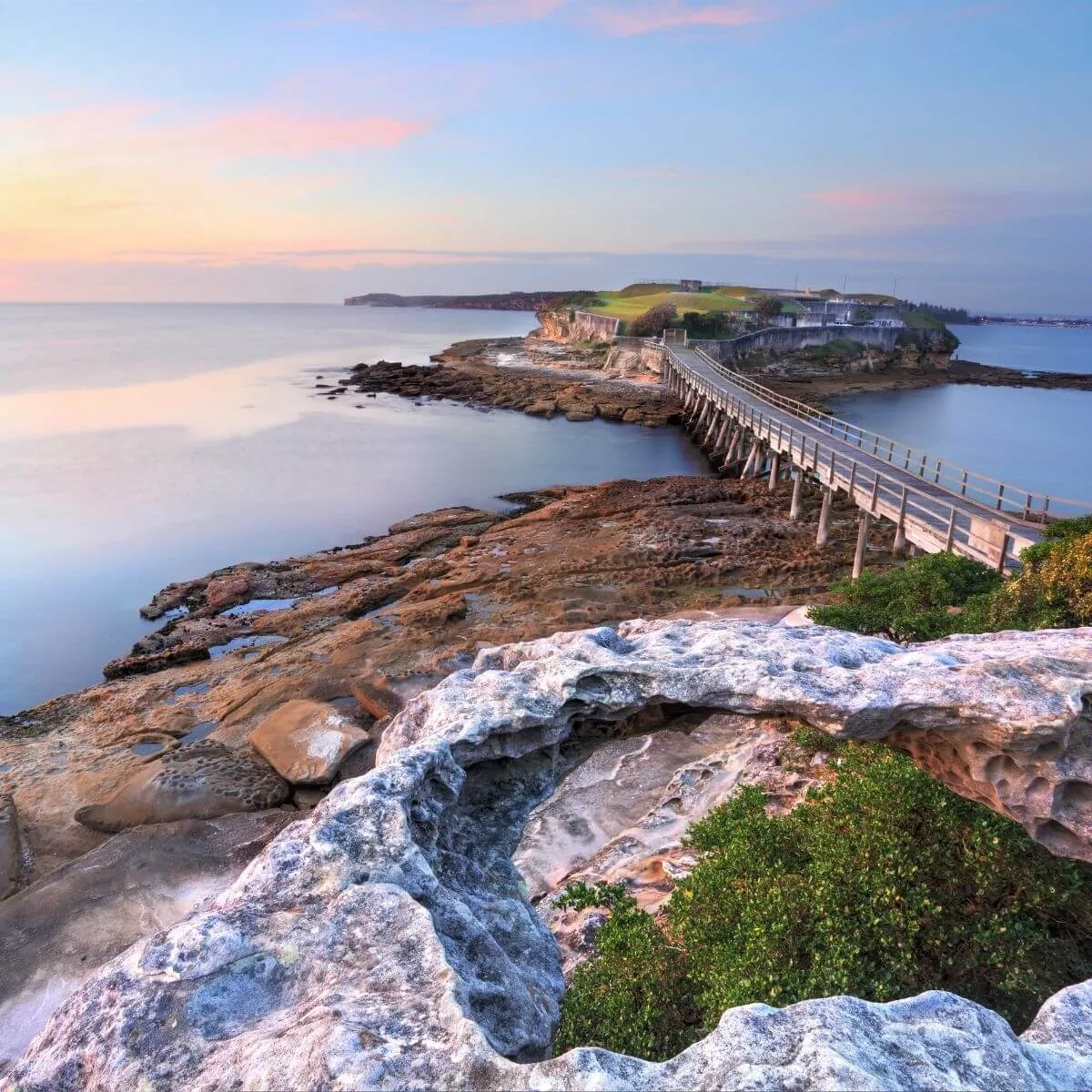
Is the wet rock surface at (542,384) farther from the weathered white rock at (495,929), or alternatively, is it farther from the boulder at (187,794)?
the weathered white rock at (495,929)

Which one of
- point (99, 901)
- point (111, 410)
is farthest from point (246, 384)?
point (99, 901)

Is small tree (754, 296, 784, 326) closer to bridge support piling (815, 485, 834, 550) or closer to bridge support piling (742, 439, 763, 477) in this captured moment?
bridge support piling (742, 439, 763, 477)

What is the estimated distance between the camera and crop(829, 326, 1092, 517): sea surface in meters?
44.6

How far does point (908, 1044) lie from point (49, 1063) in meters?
4.99

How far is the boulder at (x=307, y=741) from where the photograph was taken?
13516mm

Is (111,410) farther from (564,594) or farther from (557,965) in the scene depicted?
(557,965)

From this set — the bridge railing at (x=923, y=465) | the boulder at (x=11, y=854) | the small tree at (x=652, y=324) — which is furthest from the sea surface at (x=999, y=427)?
the boulder at (x=11, y=854)

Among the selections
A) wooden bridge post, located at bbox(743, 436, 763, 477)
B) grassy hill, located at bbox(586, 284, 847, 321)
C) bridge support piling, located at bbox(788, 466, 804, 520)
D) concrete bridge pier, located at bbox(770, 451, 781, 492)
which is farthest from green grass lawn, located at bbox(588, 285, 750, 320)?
bridge support piling, located at bbox(788, 466, 804, 520)

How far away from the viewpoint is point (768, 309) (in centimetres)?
9138

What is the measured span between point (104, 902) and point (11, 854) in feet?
9.98

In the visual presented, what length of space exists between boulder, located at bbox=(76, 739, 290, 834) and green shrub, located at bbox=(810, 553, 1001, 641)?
33.7 feet

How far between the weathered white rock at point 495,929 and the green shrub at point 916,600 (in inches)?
163

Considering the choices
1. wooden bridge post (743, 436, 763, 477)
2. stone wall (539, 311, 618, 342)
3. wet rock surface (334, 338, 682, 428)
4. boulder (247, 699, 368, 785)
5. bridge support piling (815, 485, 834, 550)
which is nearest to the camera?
boulder (247, 699, 368, 785)

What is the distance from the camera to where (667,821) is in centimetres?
1066
